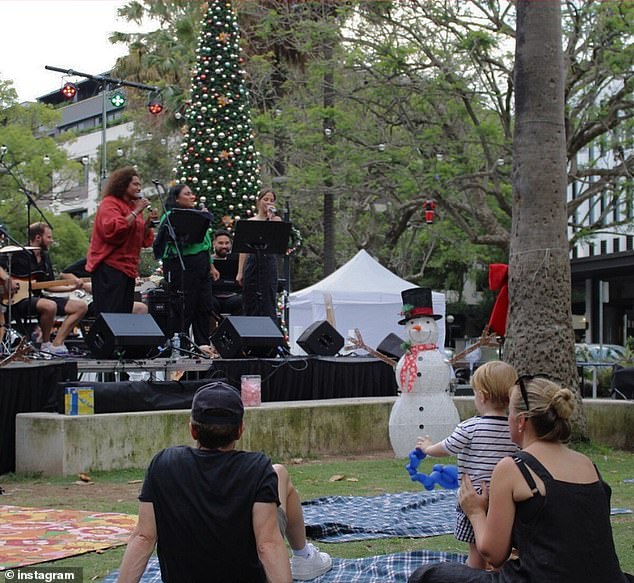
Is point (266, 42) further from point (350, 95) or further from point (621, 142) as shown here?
point (621, 142)

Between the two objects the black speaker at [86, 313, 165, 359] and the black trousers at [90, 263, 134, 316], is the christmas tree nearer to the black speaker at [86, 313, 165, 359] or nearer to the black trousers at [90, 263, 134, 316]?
the black trousers at [90, 263, 134, 316]

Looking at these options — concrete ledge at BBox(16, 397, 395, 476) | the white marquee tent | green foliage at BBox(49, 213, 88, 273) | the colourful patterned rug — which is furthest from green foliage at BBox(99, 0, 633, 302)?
green foliage at BBox(49, 213, 88, 273)

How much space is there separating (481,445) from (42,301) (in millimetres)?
7647

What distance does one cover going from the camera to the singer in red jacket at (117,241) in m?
10.4

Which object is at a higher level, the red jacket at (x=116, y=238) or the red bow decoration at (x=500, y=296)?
the red jacket at (x=116, y=238)

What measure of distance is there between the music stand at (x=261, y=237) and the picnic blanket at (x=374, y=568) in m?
6.19

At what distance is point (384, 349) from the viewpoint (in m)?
12.8

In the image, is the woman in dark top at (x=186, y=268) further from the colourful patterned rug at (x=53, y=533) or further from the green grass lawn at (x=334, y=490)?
the colourful patterned rug at (x=53, y=533)

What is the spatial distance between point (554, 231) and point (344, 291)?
41.2ft

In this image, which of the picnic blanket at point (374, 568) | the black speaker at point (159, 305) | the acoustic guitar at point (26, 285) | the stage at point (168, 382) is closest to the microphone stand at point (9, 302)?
the acoustic guitar at point (26, 285)

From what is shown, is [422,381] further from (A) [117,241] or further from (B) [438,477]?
(B) [438,477]

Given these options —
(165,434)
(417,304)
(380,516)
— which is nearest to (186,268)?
(165,434)

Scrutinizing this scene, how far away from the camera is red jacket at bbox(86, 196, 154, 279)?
10.3m

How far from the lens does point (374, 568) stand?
525cm
